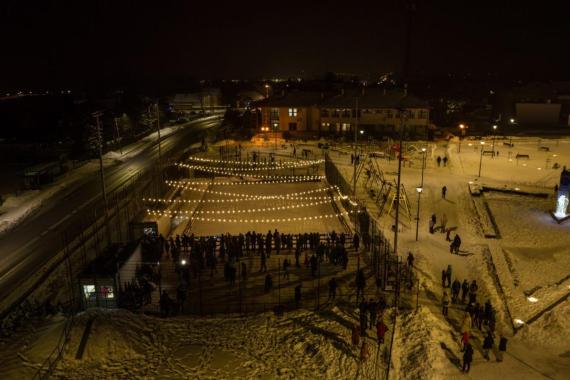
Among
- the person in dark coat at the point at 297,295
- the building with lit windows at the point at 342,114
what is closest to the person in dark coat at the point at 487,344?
the person in dark coat at the point at 297,295

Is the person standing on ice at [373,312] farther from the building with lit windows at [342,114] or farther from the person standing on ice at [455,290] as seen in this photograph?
the building with lit windows at [342,114]

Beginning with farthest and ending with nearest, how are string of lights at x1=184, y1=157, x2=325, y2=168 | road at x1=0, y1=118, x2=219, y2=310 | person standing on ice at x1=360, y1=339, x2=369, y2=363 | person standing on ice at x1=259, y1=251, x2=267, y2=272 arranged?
string of lights at x1=184, y1=157, x2=325, y2=168
road at x1=0, y1=118, x2=219, y2=310
person standing on ice at x1=259, y1=251, x2=267, y2=272
person standing on ice at x1=360, y1=339, x2=369, y2=363

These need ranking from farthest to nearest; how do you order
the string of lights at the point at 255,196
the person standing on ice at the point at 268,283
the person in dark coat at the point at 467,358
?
1. the string of lights at the point at 255,196
2. the person standing on ice at the point at 268,283
3. the person in dark coat at the point at 467,358

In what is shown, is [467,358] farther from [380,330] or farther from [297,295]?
[297,295]

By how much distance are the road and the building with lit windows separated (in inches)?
776

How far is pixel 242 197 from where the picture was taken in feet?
108

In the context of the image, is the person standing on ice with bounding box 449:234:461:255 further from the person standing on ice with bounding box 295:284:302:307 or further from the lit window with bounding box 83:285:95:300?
the lit window with bounding box 83:285:95:300

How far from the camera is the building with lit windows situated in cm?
5612

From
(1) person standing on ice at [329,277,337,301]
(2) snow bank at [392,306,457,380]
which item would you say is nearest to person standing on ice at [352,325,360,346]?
(2) snow bank at [392,306,457,380]

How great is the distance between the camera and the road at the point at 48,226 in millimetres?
20328

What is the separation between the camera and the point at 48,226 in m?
25.8

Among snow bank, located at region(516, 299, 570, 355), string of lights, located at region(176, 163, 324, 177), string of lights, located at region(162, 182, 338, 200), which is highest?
string of lights, located at region(176, 163, 324, 177)

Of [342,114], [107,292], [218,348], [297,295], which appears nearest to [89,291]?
[107,292]

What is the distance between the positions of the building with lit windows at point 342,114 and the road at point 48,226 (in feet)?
64.6
